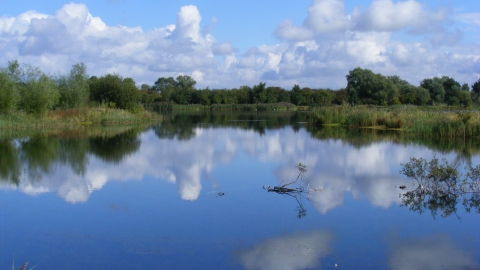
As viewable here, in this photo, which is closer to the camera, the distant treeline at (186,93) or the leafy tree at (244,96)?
the distant treeline at (186,93)

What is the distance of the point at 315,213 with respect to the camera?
27.7 ft

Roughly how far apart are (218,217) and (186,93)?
72743 mm

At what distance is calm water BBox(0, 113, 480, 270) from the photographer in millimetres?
6219

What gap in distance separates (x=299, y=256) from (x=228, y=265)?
994 millimetres

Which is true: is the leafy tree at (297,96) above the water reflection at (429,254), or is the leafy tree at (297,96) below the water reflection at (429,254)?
above

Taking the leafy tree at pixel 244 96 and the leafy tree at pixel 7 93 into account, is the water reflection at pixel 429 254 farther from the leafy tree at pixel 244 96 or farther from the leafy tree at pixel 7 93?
the leafy tree at pixel 244 96

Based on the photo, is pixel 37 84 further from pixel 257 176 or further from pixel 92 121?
pixel 257 176

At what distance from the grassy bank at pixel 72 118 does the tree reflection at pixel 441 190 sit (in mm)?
24065

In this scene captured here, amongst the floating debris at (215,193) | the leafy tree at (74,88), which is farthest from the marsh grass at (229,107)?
the floating debris at (215,193)

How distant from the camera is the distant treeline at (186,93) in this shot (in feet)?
92.8

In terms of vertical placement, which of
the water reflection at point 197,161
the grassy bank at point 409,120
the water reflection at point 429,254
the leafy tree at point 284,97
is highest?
the leafy tree at point 284,97

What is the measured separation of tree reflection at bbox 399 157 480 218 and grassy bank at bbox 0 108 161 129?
24.1 meters

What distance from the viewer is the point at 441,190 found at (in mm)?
9961

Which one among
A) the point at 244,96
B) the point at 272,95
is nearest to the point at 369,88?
the point at 272,95
